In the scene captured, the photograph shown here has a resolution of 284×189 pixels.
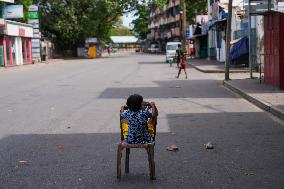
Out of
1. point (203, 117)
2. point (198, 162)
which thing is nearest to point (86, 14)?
point (203, 117)

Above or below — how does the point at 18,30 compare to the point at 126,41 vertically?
below

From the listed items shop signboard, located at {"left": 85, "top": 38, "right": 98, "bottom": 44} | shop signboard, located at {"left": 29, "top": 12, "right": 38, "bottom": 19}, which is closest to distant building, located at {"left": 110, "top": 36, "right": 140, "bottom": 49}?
shop signboard, located at {"left": 85, "top": 38, "right": 98, "bottom": 44}

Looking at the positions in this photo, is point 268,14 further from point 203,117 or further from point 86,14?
point 86,14

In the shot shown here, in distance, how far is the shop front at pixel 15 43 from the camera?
4956 cm

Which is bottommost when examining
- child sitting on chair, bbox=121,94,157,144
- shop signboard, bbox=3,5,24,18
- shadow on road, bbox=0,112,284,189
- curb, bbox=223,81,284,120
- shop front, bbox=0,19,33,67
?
shadow on road, bbox=0,112,284,189

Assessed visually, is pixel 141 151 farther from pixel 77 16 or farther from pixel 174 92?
pixel 77 16

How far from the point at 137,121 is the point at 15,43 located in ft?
161

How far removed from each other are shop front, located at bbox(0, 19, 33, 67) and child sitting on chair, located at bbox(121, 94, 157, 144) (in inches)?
1715

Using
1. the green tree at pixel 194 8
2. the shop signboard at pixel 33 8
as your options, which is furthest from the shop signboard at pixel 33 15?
the green tree at pixel 194 8

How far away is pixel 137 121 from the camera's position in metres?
6.84

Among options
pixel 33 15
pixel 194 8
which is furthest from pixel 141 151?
pixel 194 8

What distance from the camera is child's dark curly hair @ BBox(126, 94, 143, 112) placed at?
6785 millimetres

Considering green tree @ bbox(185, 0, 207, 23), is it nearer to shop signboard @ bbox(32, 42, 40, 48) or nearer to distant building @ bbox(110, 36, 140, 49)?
shop signboard @ bbox(32, 42, 40, 48)

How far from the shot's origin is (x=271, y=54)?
1930 cm
